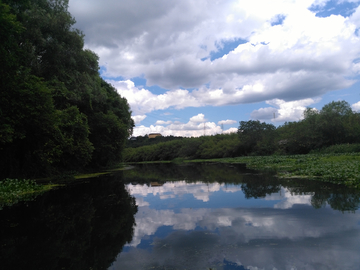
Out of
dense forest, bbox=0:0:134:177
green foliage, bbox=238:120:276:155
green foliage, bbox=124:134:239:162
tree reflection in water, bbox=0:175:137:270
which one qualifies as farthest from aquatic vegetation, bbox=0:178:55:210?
green foliage, bbox=238:120:276:155

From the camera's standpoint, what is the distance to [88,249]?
5.13 metres

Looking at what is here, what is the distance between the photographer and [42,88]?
14367mm

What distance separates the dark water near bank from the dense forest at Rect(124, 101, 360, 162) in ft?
113

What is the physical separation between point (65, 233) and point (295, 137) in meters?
47.6

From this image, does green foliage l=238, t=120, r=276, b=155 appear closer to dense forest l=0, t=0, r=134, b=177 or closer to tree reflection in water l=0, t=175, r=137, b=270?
dense forest l=0, t=0, r=134, b=177

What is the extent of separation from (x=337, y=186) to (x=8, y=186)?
46.5 feet

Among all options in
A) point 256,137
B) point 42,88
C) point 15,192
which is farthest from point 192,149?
point 15,192

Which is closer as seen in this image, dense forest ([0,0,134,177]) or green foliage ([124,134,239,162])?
dense forest ([0,0,134,177])

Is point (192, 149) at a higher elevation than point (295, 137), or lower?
lower

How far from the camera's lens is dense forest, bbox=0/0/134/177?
1348 centimetres

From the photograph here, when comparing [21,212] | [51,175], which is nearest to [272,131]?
[51,175]

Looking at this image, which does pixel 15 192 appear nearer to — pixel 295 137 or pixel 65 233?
pixel 65 233

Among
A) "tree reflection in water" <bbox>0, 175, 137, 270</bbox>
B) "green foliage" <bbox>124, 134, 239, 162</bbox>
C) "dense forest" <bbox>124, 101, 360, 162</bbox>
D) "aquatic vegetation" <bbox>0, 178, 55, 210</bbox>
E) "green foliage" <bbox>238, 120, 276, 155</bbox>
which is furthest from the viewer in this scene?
"green foliage" <bbox>124, 134, 239, 162</bbox>

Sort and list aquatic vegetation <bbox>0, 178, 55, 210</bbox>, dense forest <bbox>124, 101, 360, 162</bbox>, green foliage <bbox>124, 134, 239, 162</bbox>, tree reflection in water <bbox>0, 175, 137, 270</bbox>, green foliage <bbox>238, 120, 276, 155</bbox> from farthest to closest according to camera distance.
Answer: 1. green foliage <bbox>124, 134, 239, 162</bbox>
2. green foliage <bbox>238, 120, 276, 155</bbox>
3. dense forest <bbox>124, 101, 360, 162</bbox>
4. aquatic vegetation <bbox>0, 178, 55, 210</bbox>
5. tree reflection in water <bbox>0, 175, 137, 270</bbox>
